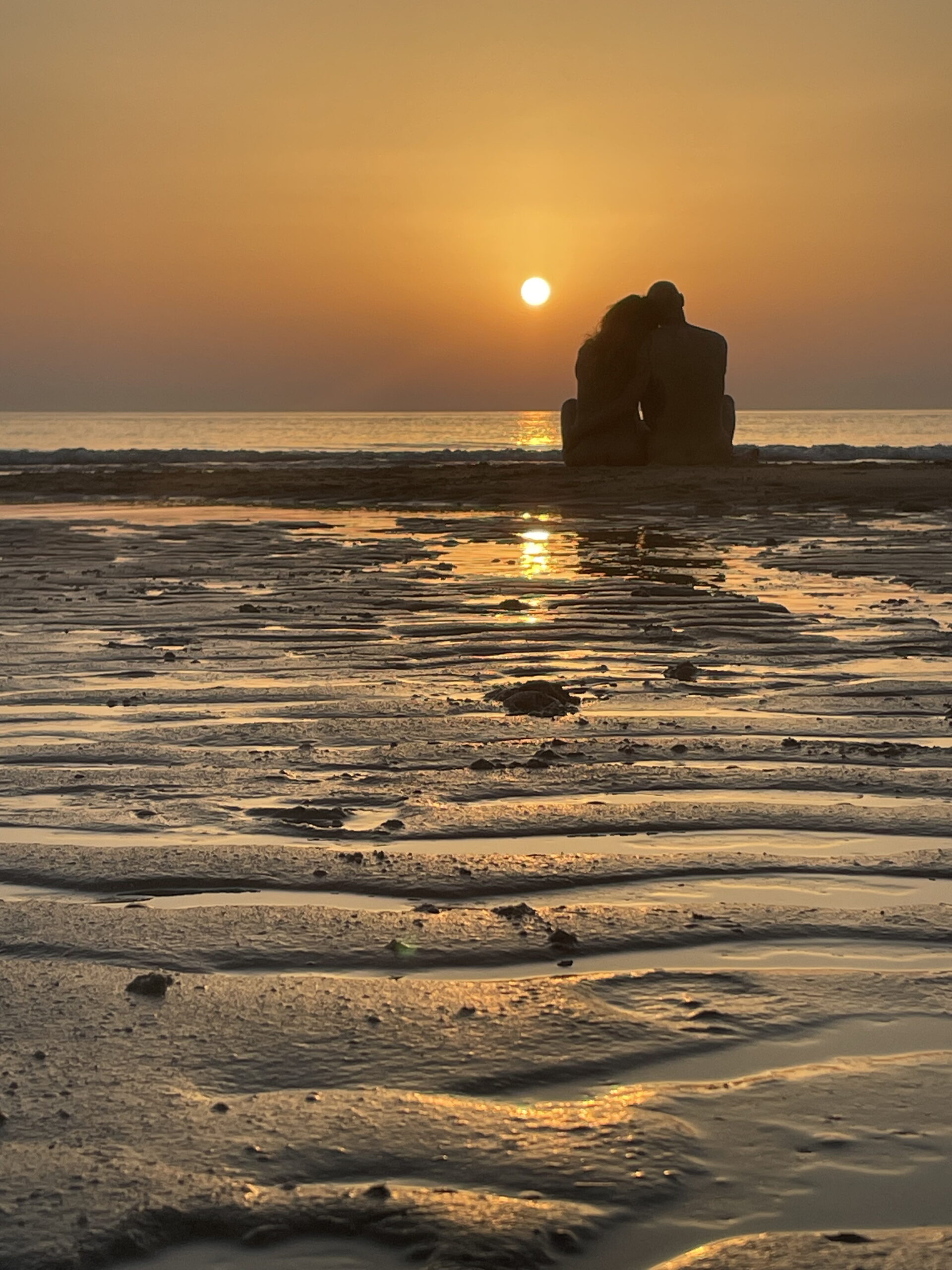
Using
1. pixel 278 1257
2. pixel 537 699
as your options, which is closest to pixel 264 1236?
pixel 278 1257

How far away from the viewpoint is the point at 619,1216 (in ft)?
5.99

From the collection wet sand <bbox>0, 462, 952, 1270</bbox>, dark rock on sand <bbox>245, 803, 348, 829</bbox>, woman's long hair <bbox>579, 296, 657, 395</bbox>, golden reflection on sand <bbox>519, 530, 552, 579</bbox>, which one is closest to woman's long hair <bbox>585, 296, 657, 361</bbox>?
woman's long hair <bbox>579, 296, 657, 395</bbox>

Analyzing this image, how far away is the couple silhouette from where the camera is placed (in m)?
24.0

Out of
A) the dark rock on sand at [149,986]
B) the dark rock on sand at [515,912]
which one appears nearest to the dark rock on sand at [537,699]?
the dark rock on sand at [515,912]

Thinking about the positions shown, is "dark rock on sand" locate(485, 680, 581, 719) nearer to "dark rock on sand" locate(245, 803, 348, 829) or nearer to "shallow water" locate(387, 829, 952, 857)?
"dark rock on sand" locate(245, 803, 348, 829)

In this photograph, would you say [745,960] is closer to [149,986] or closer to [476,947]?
[476,947]

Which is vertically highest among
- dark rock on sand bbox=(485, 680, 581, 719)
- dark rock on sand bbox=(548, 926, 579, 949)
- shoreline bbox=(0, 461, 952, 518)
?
shoreline bbox=(0, 461, 952, 518)

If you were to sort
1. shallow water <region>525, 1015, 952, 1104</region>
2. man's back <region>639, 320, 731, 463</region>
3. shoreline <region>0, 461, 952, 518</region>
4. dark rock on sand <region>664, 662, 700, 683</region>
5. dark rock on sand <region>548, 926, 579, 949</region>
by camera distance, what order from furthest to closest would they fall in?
man's back <region>639, 320, 731, 463</region> → shoreline <region>0, 461, 952, 518</region> → dark rock on sand <region>664, 662, 700, 683</region> → dark rock on sand <region>548, 926, 579, 949</region> → shallow water <region>525, 1015, 952, 1104</region>

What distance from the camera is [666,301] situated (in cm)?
2419

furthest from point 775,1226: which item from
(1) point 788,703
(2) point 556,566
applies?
(2) point 556,566

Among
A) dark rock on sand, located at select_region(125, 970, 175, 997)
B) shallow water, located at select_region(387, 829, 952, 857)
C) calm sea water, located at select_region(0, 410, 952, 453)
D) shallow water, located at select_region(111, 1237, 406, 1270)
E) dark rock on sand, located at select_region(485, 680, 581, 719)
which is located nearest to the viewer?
shallow water, located at select_region(111, 1237, 406, 1270)

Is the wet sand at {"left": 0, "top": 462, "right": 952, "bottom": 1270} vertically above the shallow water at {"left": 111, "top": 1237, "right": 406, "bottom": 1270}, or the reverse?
the wet sand at {"left": 0, "top": 462, "right": 952, "bottom": 1270}

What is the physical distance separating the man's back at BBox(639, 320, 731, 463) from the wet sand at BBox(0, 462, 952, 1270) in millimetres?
17544

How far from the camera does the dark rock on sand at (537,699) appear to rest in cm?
504
